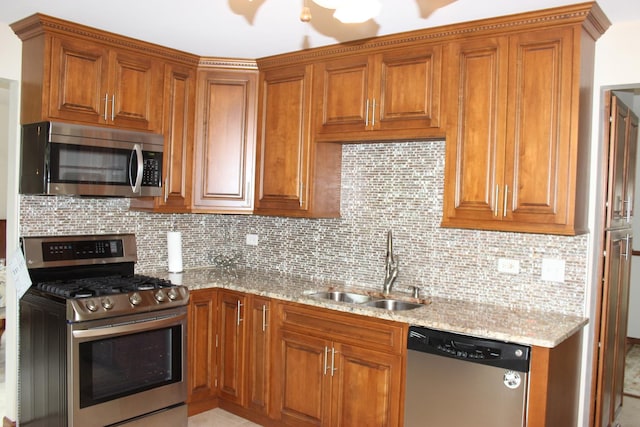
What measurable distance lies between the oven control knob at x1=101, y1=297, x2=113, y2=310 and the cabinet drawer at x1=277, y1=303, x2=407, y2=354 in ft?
3.19

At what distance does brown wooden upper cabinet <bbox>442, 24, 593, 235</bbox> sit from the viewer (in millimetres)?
2605

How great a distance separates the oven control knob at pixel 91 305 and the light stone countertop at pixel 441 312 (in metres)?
0.73

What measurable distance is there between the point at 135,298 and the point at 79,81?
4.27 feet

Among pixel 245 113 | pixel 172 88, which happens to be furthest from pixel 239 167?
pixel 172 88

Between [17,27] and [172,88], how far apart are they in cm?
94

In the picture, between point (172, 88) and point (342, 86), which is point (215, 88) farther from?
point (342, 86)

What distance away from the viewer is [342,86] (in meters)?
3.36

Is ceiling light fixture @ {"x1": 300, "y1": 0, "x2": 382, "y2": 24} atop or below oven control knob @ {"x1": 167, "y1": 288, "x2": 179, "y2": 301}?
atop

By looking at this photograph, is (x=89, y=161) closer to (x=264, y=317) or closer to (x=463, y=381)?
(x=264, y=317)

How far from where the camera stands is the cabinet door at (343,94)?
3.25 meters

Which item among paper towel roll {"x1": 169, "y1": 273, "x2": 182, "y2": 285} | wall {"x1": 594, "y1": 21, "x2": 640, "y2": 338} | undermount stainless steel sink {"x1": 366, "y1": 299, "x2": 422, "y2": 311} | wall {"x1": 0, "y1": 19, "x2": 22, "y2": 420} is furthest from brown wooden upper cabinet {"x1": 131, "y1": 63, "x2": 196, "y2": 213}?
wall {"x1": 594, "y1": 21, "x2": 640, "y2": 338}

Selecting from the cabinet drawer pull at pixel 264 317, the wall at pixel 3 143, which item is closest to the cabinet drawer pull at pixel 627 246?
the cabinet drawer pull at pixel 264 317

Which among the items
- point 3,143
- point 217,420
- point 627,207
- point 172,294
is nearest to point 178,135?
point 172,294

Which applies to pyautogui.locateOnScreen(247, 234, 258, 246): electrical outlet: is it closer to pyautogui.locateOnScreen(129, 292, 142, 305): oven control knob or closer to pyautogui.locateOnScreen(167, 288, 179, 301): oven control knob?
pyautogui.locateOnScreen(167, 288, 179, 301): oven control knob
